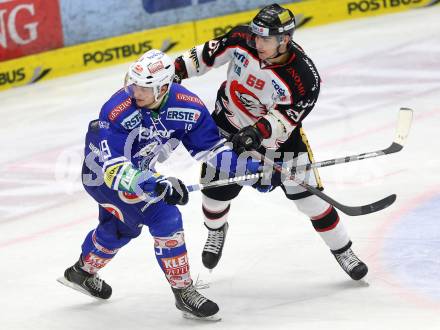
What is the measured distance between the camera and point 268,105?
217 inches

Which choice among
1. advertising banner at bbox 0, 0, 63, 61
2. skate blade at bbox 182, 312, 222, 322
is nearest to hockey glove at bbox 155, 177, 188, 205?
skate blade at bbox 182, 312, 222, 322

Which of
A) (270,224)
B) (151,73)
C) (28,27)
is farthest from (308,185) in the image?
(28,27)

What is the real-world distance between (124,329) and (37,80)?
5623 mm

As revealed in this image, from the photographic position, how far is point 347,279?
5605 mm

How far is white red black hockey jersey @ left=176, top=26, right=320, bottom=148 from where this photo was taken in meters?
5.30

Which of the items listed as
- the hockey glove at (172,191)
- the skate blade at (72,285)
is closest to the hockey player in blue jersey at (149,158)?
the hockey glove at (172,191)

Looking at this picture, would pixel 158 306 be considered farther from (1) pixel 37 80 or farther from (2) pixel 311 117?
(1) pixel 37 80

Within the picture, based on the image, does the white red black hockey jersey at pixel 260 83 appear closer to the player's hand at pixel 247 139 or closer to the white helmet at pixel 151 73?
the player's hand at pixel 247 139

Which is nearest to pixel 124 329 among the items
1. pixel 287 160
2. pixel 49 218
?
pixel 287 160

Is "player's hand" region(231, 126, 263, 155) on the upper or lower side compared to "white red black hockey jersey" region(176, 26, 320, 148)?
lower

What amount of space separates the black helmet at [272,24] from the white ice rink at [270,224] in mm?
1355

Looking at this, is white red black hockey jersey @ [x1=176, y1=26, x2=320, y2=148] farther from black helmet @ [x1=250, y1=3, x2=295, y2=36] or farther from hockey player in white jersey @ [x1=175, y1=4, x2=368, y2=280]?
black helmet @ [x1=250, y1=3, x2=295, y2=36]

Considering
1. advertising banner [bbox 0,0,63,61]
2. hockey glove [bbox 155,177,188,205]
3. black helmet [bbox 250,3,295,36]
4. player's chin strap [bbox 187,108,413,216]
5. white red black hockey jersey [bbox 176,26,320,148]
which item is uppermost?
black helmet [bbox 250,3,295,36]

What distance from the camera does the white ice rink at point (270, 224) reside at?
5.26 m
